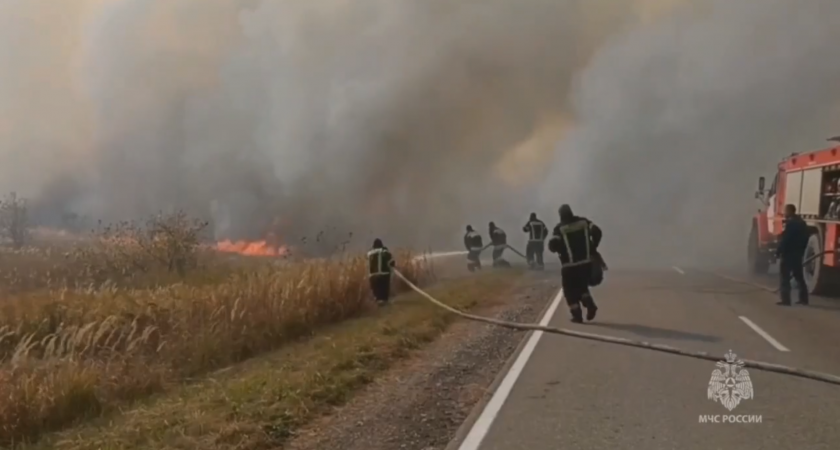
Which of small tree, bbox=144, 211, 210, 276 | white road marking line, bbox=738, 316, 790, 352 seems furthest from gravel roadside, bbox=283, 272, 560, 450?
small tree, bbox=144, 211, 210, 276

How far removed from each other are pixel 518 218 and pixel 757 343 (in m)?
24.5

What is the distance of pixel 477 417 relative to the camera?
210 inches

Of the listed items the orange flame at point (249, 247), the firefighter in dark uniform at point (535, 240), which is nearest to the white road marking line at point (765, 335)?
the firefighter in dark uniform at point (535, 240)

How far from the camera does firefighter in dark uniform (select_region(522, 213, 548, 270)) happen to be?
1981 centimetres

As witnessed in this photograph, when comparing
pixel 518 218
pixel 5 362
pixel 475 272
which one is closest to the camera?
pixel 5 362

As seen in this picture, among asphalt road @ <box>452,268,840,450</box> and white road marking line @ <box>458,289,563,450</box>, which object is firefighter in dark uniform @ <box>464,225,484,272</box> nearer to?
asphalt road @ <box>452,268,840,450</box>

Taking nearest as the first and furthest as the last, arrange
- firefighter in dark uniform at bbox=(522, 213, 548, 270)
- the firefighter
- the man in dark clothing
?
1. the man in dark clothing
2. firefighter in dark uniform at bbox=(522, 213, 548, 270)
3. the firefighter

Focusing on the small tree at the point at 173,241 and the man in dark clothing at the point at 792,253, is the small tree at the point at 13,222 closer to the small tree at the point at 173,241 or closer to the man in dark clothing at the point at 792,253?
the small tree at the point at 173,241

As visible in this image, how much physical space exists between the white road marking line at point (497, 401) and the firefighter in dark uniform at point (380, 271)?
404 centimetres

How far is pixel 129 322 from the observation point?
9.02 metres

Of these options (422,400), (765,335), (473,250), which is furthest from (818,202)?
(422,400)

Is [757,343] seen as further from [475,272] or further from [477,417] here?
[475,272]

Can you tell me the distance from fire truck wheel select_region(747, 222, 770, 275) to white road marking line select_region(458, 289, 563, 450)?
39.7 ft

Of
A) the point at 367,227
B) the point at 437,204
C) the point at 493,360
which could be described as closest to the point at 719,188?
the point at 437,204
